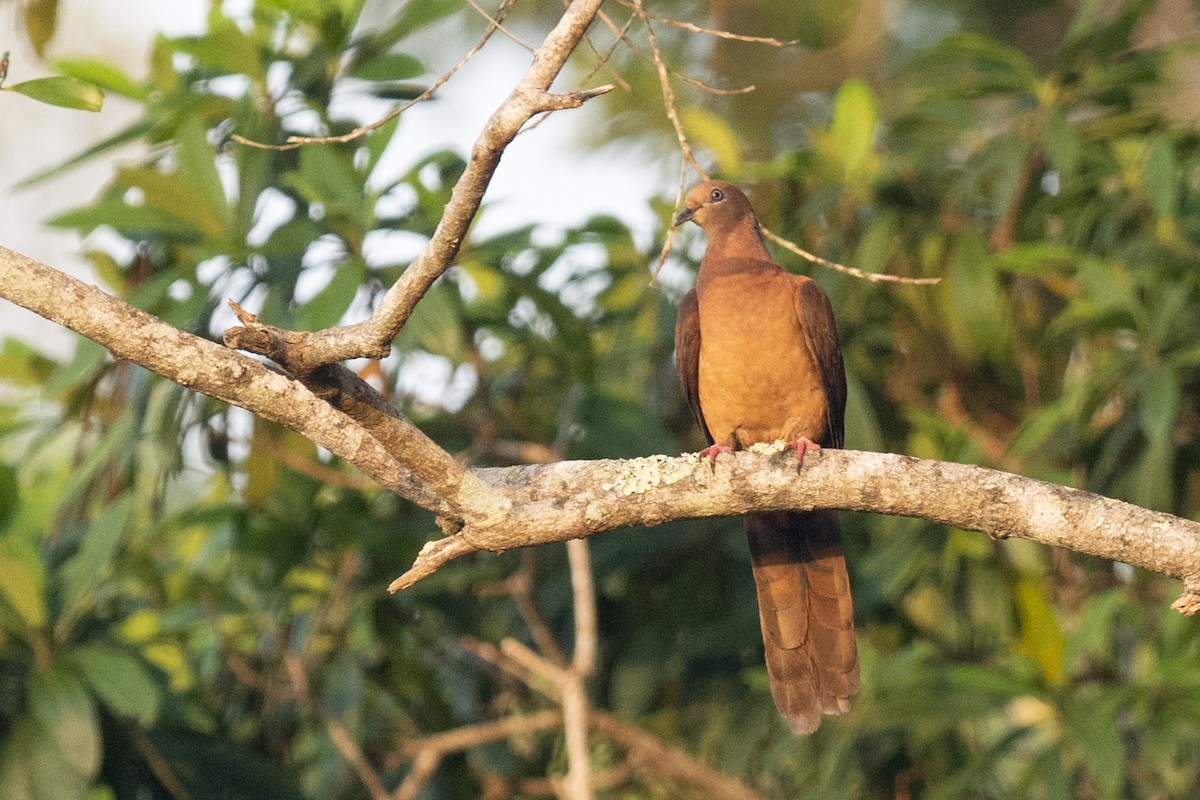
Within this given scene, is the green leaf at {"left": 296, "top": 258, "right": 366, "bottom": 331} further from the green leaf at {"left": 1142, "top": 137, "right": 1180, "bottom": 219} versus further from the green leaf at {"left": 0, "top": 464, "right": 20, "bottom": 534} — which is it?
the green leaf at {"left": 1142, "top": 137, "right": 1180, "bottom": 219}

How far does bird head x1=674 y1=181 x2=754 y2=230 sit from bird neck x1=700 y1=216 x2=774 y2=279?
2 centimetres

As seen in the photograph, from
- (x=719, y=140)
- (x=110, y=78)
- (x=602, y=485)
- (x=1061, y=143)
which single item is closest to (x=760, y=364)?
(x=602, y=485)

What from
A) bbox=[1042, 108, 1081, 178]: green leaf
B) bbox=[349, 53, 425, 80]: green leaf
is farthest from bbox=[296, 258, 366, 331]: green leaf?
bbox=[1042, 108, 1081, 178]: green leaf

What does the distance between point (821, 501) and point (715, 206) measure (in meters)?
1.66

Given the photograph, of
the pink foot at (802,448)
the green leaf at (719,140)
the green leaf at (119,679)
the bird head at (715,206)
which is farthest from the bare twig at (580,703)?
the green leaf at (719,140)

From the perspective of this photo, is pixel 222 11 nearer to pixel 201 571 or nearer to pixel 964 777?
pixel 201 571

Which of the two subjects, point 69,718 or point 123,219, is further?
point 123,219

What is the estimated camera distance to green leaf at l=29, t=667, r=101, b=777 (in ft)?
11.4

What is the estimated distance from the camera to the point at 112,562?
4070 millimetres

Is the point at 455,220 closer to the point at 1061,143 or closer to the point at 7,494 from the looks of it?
the point at 7,494

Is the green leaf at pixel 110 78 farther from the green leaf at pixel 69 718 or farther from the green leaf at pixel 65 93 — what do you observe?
the green leaf at pixel 69 718

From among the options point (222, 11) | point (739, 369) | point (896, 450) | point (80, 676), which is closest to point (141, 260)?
point (222, 11)

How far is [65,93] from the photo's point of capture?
2484mm

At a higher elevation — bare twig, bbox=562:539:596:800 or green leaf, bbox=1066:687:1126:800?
bare twig, bbox=562:539:596:800
